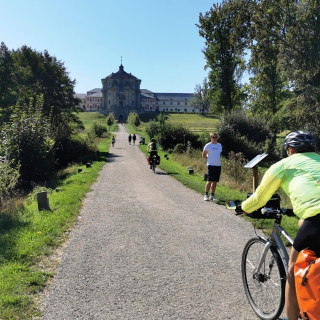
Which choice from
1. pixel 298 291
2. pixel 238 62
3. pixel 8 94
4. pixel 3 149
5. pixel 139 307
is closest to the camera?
pixel 298 291

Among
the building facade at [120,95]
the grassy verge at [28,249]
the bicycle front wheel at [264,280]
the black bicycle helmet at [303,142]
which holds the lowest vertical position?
the grassy verge at [28,249]

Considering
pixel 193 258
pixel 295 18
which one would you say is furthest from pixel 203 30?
pixel 193 258

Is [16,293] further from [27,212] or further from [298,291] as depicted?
[27,212]

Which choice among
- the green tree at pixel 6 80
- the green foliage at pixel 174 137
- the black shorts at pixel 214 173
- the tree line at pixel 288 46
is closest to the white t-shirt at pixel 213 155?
the black shorts at pixel 214 173

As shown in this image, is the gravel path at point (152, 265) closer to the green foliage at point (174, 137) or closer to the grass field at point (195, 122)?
the green foliage at point (174, 137)

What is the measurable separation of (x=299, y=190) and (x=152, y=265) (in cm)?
315

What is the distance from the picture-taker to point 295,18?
78.8 feet

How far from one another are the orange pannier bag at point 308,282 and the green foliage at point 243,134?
86.4 feet

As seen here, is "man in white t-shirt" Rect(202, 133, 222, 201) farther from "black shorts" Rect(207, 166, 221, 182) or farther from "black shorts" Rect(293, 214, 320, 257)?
"black shorts" Rect(293, 214, 320, 257)

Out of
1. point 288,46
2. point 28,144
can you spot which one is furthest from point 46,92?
point 288,46

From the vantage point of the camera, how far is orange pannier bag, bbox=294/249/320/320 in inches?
97.0

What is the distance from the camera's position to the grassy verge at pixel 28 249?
4043mm

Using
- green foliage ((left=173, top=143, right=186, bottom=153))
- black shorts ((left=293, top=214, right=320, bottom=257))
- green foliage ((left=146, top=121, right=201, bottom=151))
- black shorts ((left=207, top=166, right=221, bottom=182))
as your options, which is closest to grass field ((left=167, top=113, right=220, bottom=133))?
green foliage ((left=146, top=121, right=201, bottom=151))

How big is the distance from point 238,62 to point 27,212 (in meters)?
34.9
